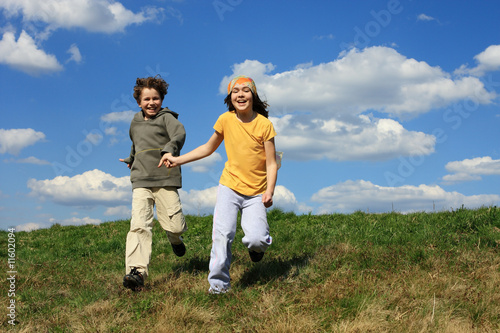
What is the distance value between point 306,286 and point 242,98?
223cm

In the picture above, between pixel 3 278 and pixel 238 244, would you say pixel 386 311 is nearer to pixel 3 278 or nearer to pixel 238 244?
pixel 238 244

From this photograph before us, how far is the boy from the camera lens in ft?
17.8

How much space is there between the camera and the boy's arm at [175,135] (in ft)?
17.4

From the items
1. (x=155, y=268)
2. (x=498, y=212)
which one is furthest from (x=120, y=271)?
(x=498, y=212)

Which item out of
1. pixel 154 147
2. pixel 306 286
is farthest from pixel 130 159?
pixel 306 286

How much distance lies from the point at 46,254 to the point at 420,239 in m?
6.77

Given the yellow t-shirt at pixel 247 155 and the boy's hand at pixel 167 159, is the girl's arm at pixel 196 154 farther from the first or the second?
the yellow t-shirt at pixel 247 155

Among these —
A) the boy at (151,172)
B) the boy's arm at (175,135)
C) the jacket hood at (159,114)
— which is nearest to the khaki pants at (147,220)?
the boy at (151,172)

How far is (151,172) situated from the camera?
18.4 ft

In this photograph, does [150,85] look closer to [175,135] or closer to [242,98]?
[175,135]

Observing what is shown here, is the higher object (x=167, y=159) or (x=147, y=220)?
(x=167, y=159)

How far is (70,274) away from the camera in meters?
6.62

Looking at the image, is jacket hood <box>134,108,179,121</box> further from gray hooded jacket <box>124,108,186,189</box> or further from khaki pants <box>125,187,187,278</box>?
khaki pants <box>125,187,187,278</box>

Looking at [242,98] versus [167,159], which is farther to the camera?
[167,159]
